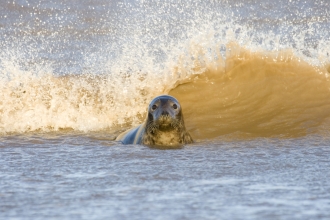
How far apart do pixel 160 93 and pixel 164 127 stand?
3.04 meters

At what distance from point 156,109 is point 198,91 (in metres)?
2.84

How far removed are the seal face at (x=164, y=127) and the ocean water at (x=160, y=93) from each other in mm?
274

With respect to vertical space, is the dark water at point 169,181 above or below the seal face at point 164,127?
below

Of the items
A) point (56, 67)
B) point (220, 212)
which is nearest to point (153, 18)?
point (56, 67)

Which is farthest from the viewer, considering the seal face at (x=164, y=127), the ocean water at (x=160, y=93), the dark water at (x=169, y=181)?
the seal face at (x=164, y=127)

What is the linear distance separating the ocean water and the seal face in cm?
27

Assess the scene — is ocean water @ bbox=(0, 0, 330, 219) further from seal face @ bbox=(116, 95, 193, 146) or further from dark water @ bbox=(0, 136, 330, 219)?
seal face @ bbox=(116, 95, 193, 146)

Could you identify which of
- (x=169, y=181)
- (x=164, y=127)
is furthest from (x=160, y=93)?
(x=169, y=181)

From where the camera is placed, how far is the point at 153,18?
15008 millimetres

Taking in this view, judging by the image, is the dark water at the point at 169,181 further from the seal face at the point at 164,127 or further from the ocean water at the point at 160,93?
the seal face at the point at 164,127

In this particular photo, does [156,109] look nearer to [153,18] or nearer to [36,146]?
[36,146]

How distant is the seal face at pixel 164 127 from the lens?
7.47 meters

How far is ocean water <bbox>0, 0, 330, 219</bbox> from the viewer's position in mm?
4805

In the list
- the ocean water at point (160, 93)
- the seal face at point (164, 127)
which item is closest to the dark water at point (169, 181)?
the ocean water at point (160, 93)
